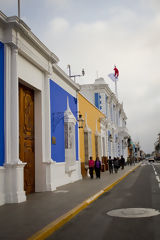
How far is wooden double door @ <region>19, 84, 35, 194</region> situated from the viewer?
478 inches

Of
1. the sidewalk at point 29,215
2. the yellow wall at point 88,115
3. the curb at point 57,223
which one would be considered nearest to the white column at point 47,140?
the sidewalk at point 29,215

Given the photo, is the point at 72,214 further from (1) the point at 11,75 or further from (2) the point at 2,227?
(1) the point at 11,75

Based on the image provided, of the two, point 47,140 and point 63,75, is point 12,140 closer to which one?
point 47,140

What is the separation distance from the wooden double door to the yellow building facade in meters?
8.31

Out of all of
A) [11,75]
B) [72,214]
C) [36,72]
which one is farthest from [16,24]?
[72,214]

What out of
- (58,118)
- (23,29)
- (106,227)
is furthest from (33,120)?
(106,227)

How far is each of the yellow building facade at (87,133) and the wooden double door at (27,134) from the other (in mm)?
8312

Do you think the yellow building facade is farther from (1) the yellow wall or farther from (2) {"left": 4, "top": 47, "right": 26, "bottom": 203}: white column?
(2) {"left": 4, "top": 47, "right": 26, "bottom": 203}: white column

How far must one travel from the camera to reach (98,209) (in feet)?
28.1

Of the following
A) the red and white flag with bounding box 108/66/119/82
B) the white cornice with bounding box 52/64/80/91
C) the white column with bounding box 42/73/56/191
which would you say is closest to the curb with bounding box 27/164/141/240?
the white column with bounding box 42/73/56/191

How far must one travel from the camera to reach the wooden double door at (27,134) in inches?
478

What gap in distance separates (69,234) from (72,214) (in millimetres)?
1829

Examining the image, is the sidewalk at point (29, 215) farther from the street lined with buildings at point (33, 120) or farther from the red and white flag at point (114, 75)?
the red and white flag at point (114, 75)

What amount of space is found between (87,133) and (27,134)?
11.0m
